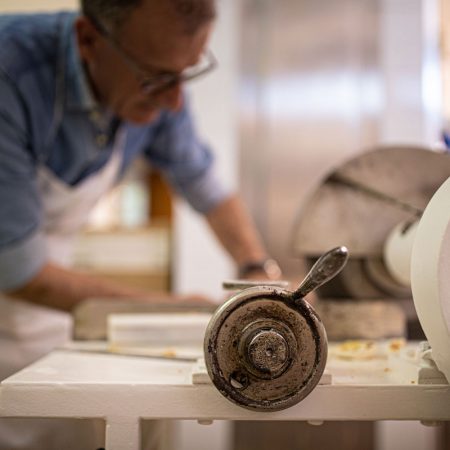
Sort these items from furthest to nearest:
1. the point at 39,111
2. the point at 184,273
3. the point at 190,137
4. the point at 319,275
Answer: the point at 184,273 → the point at 190,137 → the point at 39,111 → the point at 319,275

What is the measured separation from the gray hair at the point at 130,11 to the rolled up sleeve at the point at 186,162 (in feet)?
1.77

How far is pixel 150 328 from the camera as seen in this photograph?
3.62 feet

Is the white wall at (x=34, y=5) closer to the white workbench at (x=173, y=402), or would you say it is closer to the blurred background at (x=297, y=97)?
the blurred background at (x=297, y=97)

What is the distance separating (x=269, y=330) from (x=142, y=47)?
33.3 inches

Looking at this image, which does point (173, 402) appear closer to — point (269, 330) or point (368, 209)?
point (269, 330)

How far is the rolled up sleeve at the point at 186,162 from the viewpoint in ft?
6.21

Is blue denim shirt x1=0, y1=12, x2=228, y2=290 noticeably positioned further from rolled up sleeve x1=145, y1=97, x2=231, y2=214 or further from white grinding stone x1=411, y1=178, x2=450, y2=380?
white grinding stone x1=411, y1=178, x2=450, y2=380

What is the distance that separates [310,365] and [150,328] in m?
0.49

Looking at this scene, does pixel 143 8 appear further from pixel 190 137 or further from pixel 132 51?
pixel 190 137

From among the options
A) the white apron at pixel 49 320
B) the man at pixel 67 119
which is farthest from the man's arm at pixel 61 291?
the white apron at pixel 49 320

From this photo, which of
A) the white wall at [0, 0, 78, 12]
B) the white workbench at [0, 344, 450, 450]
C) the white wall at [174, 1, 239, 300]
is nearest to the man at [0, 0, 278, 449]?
the white workbench at [0, 344, 450, 450]

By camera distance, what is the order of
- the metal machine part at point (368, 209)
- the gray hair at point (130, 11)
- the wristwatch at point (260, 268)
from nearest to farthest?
the metal machine part at point (368, 209) → the gray hair at point (130, 11) → the wristwatch at point (260, 268)

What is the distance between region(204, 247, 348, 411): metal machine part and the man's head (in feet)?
2.57

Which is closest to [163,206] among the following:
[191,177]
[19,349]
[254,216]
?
[254,216]
